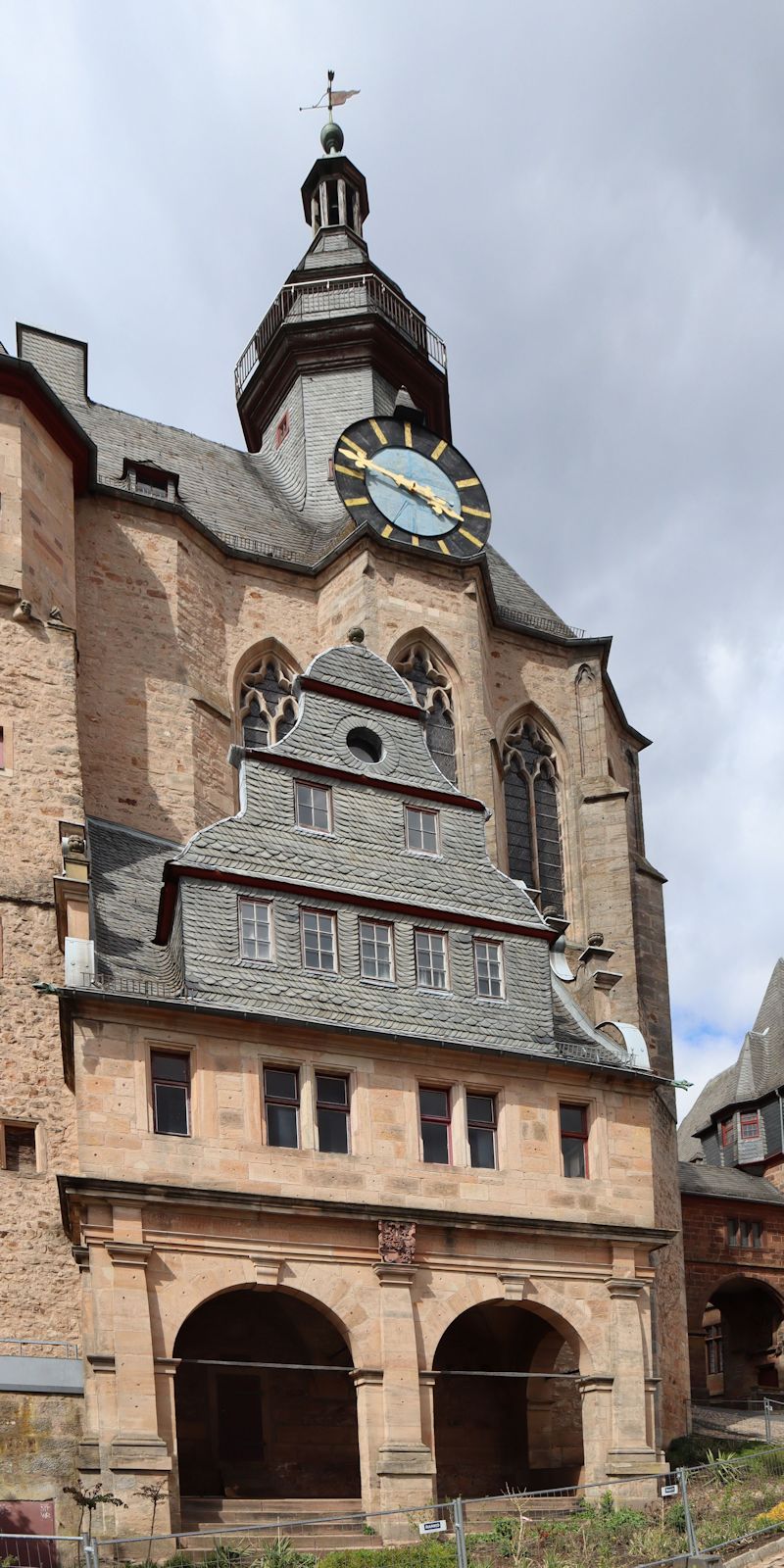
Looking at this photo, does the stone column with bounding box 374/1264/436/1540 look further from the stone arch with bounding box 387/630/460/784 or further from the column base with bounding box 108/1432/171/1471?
the stone arch with bounding box 387/630/460/784

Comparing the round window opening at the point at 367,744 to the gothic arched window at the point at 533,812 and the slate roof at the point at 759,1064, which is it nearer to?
the gothic arched window at the point at 533,812

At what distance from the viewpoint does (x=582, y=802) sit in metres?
40.5

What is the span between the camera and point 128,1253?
23172 mm

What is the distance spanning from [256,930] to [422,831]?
331 centimetres

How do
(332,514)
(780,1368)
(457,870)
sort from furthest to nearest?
1. (780,1368)
2. (332,514)
3. (457,870)

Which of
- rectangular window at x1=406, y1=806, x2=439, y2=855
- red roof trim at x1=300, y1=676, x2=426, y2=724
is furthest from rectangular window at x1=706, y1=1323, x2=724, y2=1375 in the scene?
red roof trim at x1=300, y1=676, x2=426, y2=724

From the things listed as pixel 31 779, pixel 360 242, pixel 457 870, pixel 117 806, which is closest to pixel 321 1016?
pixel 457 870

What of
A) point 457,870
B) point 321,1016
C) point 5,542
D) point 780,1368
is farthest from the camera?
point 780,1368

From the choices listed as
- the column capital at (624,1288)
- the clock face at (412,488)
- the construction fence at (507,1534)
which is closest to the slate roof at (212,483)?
the clock face at (412,488)

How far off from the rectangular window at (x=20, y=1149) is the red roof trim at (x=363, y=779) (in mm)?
5734

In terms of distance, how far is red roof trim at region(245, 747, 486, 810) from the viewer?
1070 inches

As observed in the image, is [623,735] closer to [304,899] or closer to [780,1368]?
[780,1368]

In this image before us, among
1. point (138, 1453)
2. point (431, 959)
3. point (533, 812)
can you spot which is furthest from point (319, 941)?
point (533, 812)

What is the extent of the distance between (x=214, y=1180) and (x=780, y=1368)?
27157mm
